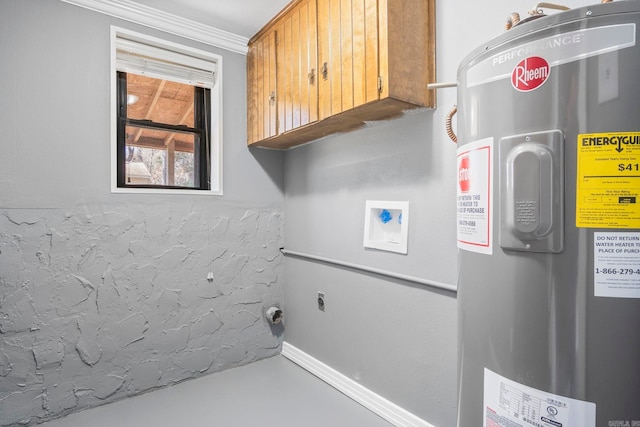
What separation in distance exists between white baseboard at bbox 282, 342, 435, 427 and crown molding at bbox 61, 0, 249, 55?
2.43 m

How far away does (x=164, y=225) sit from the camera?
7.56ft

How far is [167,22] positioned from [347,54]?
4.62ft

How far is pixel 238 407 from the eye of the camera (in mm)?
2051

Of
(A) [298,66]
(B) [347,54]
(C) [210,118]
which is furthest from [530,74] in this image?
(C) [210,118]

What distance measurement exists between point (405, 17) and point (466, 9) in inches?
10.6

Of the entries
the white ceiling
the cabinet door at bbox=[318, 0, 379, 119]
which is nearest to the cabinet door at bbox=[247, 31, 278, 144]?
the white ceiling

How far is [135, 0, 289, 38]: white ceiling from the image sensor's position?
211 centimetres

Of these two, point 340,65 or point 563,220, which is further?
point 340,65

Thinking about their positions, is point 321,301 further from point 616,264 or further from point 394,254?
point 616,264

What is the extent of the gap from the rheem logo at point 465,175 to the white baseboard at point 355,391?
1.38m

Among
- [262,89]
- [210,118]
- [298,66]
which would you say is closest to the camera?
[298,66]

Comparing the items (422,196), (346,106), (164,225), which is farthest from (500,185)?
(164,225)

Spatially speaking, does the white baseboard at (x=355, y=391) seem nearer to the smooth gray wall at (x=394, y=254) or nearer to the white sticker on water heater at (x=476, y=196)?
the smooth gray wall at (x=394, y=254)

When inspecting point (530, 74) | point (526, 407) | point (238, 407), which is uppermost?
point (530, 74)
